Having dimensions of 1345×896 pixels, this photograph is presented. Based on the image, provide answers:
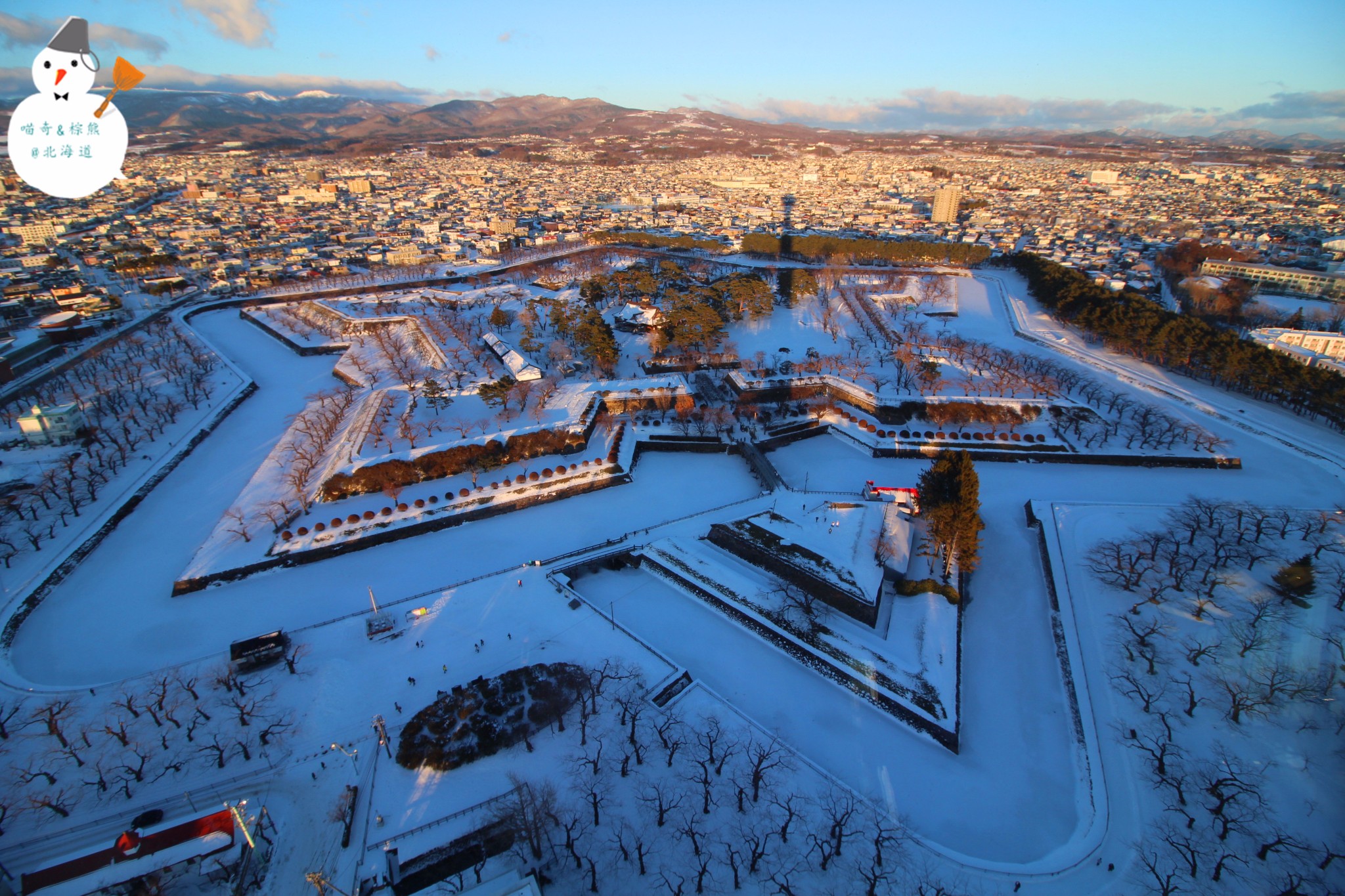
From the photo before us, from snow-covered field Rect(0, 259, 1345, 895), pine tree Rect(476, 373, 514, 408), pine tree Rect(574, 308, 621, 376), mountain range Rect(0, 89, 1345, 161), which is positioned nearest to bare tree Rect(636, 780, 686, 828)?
snow-covered field Rect(0, 259, 1345, 895)

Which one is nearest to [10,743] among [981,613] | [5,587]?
[5,587]

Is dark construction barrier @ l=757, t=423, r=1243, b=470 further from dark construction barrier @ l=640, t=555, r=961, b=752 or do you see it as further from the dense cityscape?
dark construction barrier @ l=640, t=555, r=961, b=752

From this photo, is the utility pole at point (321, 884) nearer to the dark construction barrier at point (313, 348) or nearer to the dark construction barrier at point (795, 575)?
the dark construction barrier at point (795, 575)

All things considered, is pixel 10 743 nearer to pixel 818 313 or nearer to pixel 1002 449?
pixel 1002 449

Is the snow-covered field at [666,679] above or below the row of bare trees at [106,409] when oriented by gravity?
below

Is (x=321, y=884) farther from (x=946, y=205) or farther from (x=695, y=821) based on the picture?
(x=946, y=205)

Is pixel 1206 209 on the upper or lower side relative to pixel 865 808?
upper

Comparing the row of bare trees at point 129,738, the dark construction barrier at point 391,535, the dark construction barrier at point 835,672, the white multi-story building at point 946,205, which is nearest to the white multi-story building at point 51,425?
the dark construction barrier at point 391,535

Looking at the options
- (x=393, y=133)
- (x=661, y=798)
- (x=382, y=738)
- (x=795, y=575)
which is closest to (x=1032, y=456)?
(x=795, y=575)
